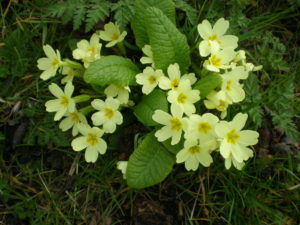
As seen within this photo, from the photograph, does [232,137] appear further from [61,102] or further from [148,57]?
[61,102]

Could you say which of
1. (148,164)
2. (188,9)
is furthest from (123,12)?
(148,164)

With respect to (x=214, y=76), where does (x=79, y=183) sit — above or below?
below

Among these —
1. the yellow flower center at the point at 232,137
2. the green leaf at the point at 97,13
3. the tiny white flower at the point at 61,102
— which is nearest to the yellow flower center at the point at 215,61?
the yellow flower center at the point at 232,137

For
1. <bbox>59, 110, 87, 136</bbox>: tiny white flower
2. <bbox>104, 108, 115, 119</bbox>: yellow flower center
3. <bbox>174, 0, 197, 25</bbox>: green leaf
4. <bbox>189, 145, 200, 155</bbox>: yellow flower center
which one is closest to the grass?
<bbox>174, 0, 197, 25</bbox>: green leaf

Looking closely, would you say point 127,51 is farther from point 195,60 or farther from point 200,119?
point 200,119

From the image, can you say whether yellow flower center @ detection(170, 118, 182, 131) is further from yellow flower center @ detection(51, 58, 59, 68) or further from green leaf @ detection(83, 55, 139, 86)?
yellow flower center @ detection(51, 58, 59, 68)

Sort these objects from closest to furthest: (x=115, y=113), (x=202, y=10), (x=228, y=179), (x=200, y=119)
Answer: (x=200, y=119) → (x=115, y=113) → (x=228, y=179) → (x=202, y=10)

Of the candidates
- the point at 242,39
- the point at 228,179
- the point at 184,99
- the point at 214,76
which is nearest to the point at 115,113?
the point at 184,99
